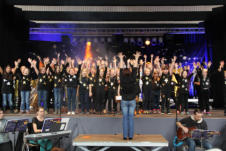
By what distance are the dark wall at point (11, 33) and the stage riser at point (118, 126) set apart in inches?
199

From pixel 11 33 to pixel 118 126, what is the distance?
6.96 meters

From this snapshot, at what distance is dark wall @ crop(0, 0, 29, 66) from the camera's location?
11.3 meters

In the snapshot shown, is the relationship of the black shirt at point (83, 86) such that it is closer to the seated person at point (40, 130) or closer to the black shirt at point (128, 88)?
the seated person at point (40, 130)

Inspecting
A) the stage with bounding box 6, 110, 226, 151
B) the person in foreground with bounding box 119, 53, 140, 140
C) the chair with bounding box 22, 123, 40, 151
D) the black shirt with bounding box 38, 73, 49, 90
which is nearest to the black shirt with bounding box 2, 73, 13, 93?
the black shirt with bounding box 38, 73, 49, 90

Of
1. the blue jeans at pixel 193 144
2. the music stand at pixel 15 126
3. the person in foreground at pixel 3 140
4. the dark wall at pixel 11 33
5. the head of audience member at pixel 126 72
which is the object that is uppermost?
the dark wall at pixel 11 33

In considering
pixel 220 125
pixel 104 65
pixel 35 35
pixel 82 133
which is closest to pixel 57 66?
pixel 104 65

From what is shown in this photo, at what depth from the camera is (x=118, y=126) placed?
8.14m

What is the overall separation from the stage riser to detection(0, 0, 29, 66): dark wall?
504 cm

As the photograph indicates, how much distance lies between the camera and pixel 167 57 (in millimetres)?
15906

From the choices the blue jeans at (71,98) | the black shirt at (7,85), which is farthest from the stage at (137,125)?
the black shirt at (7,85)

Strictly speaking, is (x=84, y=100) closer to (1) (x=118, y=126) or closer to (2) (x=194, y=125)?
(1) (x=118, y=126)

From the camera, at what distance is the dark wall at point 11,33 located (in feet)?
37.0

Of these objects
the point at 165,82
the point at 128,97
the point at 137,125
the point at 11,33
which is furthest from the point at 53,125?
the point at 11,33

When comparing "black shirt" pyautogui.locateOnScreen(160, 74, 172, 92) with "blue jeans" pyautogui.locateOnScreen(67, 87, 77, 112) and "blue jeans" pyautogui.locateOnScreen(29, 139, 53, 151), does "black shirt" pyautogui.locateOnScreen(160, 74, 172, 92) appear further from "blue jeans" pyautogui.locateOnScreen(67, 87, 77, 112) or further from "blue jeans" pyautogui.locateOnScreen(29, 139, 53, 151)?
"blue jeans" pyautogui.locateOnScreen(29, 139, 53, 151)
